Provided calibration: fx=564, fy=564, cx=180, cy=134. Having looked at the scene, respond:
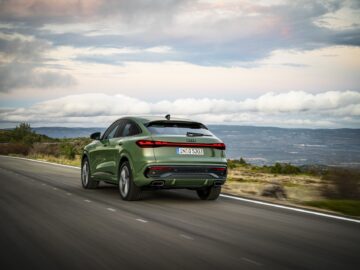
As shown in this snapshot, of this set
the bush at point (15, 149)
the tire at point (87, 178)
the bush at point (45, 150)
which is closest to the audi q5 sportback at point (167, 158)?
the tire at point (87, 178)

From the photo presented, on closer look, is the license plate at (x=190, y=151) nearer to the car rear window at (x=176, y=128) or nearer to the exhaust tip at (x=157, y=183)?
the car rear window at (x=176, y=128)

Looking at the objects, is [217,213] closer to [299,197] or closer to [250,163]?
[299,197]

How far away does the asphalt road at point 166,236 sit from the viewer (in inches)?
228

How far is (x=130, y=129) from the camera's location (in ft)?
38.0

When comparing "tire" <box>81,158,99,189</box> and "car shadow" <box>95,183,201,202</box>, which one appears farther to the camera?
"tire" <box>81,158,99,189</box>

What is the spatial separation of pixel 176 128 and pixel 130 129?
1122 mm

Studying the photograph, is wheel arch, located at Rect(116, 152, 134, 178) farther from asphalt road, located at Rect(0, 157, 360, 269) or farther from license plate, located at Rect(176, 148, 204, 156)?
license plate, located at Rect(176, 148, 204, 156)

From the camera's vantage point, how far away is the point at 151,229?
7.73 meters

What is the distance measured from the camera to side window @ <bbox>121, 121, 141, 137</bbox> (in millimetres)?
11195

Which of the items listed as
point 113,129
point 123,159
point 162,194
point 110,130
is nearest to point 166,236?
point 123,159

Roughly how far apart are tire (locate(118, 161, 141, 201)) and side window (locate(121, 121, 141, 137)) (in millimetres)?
632

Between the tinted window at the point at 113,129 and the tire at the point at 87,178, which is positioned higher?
the tinted window at the point at 113,129

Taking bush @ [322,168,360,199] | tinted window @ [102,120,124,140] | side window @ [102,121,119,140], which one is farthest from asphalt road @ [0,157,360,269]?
bush @ [322,168,360,199]

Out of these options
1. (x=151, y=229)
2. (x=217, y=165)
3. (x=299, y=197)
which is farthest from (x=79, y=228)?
(x=299, y=197)
